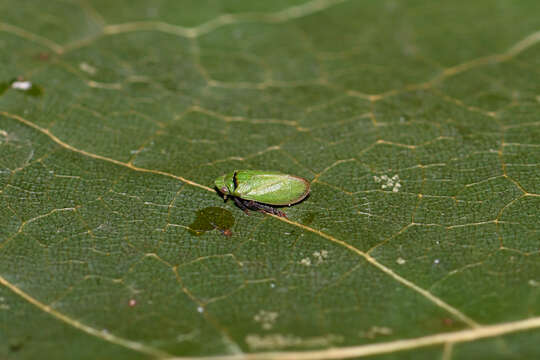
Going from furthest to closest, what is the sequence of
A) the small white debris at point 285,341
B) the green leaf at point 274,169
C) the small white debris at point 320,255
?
the small white debris at point 320,255 < the green leaf at point 274,169 < the small white debris at point 285,341

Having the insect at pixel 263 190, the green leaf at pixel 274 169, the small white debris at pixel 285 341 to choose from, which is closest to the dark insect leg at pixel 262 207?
the insect at pixel 263 190

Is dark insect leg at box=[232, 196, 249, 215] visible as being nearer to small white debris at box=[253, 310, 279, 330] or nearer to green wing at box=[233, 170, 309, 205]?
green wing at box=[233, 170, 309, 205]

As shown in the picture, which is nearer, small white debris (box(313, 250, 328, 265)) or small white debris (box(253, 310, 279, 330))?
small white debris (box(253, 310, 279, 330))

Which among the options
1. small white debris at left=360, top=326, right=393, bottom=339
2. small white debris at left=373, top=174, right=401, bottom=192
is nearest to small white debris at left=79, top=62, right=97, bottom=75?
small white debris at left=373, top=174, right=401, bottom=192

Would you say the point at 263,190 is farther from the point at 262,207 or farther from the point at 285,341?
the point at 285,341

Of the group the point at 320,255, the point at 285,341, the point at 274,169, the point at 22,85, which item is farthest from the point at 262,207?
the point at 22,85

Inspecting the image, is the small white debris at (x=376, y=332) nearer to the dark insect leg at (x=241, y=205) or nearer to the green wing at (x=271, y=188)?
the green wing at (x=271, y=188)
